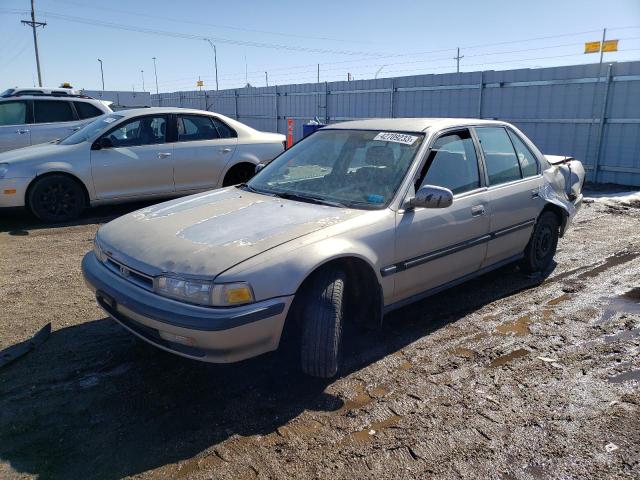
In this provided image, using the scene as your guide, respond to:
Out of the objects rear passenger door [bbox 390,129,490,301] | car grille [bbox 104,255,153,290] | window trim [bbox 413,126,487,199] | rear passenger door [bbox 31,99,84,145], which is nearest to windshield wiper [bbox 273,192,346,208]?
rear passenger door [bbox 390,129,490,301]

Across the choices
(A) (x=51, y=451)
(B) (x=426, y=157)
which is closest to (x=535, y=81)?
(B) (x=426, y=157)

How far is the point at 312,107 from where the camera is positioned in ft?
57.2

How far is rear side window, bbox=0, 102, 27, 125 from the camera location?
9.41 metres

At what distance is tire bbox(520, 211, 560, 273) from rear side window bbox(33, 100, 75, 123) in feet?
28.5

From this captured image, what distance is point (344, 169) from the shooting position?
160 inches

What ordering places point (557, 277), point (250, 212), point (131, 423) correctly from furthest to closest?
1. point (557, 277)
2. point (250, 212)
3. point (131, 423)

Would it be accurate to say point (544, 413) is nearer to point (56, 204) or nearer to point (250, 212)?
point (250, 212)

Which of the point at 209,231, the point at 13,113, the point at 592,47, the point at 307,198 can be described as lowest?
the point at 209,231

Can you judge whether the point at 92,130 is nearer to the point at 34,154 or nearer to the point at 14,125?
the point at 34,154

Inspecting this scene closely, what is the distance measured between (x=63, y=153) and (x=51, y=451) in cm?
548

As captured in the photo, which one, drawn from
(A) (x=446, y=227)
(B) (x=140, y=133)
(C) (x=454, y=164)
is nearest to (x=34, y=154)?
(B) (x=140, y=133)

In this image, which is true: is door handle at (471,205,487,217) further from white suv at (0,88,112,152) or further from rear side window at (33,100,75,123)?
rear side window at (33,100,75,123)

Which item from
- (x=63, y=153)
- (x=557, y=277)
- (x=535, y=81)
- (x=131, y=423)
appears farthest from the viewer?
(x=535, y=81)

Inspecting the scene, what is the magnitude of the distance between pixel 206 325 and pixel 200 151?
5695 millimetres
